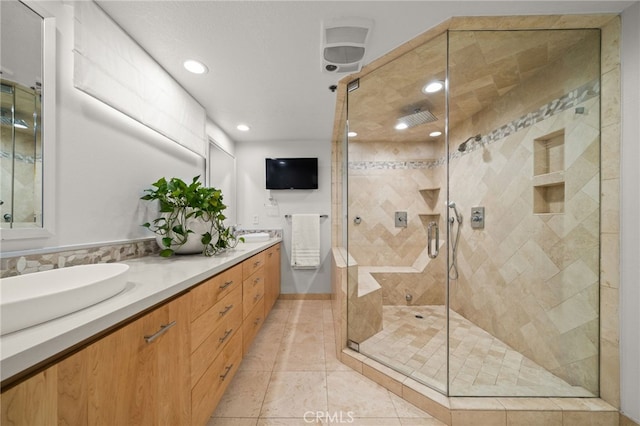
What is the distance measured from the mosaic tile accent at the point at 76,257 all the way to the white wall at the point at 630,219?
2679mm

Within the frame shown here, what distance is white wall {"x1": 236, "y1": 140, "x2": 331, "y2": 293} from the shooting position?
3008 millimetres

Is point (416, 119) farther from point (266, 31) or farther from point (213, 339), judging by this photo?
point (213, 339)

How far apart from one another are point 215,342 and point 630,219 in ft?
7.16

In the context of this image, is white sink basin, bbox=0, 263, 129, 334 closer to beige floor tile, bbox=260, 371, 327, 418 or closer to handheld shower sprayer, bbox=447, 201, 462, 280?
beige floor tile, bbox=260, 371, 327, 418

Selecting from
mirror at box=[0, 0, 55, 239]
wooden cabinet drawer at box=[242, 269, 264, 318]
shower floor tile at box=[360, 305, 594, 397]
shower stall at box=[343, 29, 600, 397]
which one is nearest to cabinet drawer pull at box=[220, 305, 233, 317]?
wooden cabinet drawer at box=[242, 269, 264, 318]

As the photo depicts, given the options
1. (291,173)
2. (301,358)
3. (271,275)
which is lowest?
(301,358)

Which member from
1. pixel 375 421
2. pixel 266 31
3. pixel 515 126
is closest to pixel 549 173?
pixel 515 126

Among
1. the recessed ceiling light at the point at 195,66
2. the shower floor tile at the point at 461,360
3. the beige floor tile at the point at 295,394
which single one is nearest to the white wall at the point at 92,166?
the recessed ceiling light at the point at 195,66

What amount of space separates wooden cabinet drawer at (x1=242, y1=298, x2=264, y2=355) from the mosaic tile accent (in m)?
0.81

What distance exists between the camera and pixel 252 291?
1.71 meters

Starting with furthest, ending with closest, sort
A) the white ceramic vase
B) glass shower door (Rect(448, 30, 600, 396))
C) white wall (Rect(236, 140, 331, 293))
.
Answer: white wall (Rect(236, 140, 331, 293)) → the white ceramic vase → glass shower door (Rect(448, 30, 600, 396))

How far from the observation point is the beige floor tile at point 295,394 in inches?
48.8

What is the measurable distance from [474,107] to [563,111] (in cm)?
63

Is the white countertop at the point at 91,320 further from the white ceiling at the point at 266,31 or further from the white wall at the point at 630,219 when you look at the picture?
the white wall at the point at 630,219
